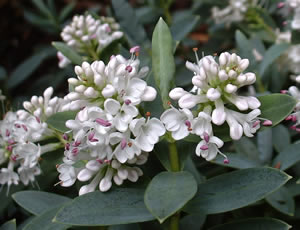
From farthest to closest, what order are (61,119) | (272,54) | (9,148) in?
(272,54)
(9,148)
(61,119)

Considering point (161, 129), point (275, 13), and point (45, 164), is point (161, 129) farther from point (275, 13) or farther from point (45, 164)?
point (275, 13)

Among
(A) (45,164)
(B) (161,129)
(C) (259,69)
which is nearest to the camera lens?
(B) (161,129)

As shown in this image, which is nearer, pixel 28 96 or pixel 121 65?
pixel 121 65

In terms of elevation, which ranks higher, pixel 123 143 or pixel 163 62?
pixel 163 62

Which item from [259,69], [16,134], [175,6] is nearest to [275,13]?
[259,69]

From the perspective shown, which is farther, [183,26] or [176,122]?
[183,26]

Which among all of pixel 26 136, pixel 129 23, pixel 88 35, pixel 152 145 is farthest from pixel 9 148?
pixel 129 23

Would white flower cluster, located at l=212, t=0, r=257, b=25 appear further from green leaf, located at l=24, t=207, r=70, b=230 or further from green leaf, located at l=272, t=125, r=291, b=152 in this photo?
green leaf, located at l=24, t=207, r=70, b=230

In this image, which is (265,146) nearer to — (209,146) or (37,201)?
(209,146)
